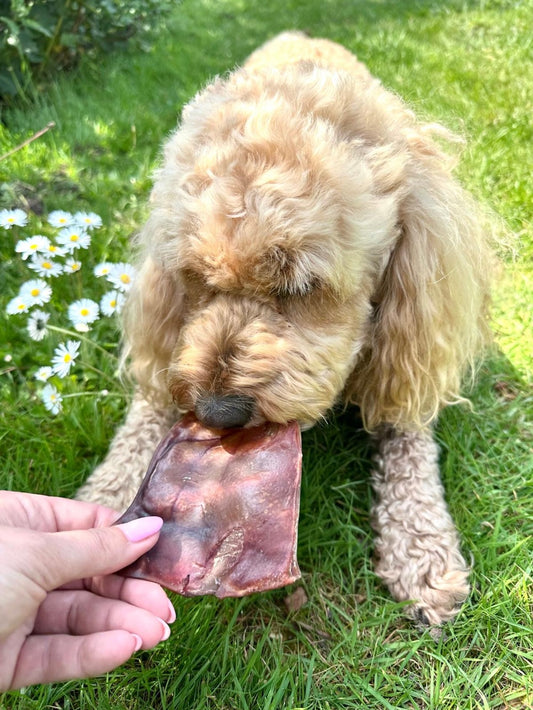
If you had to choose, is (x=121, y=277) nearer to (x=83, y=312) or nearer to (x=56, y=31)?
(x=83, y=312)

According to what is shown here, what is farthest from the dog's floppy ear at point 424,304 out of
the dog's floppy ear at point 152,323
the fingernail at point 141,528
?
the fingernail at point 141,528

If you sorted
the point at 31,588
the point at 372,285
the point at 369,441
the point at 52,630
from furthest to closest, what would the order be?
1. the point at 369,441
2. the point at 372,285
3. the point at 52,630
4. the point at 31,588

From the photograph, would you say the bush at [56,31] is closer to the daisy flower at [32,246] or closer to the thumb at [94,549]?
the daisy flower at [32,246]

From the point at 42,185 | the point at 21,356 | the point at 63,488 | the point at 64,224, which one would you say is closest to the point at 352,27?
the point at 42,185

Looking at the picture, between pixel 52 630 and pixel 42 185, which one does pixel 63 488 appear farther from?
pixel 42 185

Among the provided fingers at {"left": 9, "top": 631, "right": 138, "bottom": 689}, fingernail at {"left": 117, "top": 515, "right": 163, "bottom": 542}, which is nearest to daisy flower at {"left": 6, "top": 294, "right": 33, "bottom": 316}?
fingernail at {"left": 117, "top": 515, "right": 163, "bottom": 542}

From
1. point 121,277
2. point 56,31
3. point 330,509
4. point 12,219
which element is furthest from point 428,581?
point 56,31

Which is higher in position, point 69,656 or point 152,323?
point 152,323
